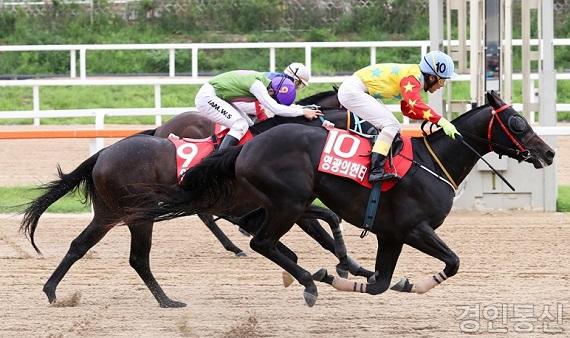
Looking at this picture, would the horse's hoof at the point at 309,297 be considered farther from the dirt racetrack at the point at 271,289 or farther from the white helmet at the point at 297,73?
the white helmet at the point at 297,73

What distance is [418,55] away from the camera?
71.4ft

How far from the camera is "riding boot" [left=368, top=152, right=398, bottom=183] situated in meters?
7.26

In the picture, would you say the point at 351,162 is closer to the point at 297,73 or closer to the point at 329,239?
the point at 329,239

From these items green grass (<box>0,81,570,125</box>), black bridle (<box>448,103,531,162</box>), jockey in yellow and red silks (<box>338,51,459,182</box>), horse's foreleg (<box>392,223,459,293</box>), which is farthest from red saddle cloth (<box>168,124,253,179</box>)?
green grass (<box>0,81,570,125</box>)

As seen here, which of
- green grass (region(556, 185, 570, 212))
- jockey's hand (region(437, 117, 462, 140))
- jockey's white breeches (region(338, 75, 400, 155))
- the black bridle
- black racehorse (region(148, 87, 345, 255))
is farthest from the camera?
green grass (region(556, 185, 570, 212))

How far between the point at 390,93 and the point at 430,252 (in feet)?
3.55

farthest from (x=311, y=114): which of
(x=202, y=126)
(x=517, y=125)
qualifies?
(x=202, y=126)

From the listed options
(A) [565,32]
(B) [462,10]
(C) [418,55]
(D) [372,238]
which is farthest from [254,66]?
(D) [372,238]

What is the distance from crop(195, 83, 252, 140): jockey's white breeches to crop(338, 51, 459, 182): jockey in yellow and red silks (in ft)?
3.60

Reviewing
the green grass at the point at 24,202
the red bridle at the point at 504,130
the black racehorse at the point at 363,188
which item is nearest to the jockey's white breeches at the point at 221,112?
the black racehorse at the point at 363,188

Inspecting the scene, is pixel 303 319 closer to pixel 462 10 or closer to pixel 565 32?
pixel 462 10

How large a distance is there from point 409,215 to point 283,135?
0.90 meters

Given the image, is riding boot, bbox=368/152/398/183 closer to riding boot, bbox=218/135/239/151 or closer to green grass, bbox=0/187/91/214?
riding boot, bbox=218/135/239/151

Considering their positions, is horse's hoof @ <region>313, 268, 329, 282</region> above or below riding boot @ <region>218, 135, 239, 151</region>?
below
